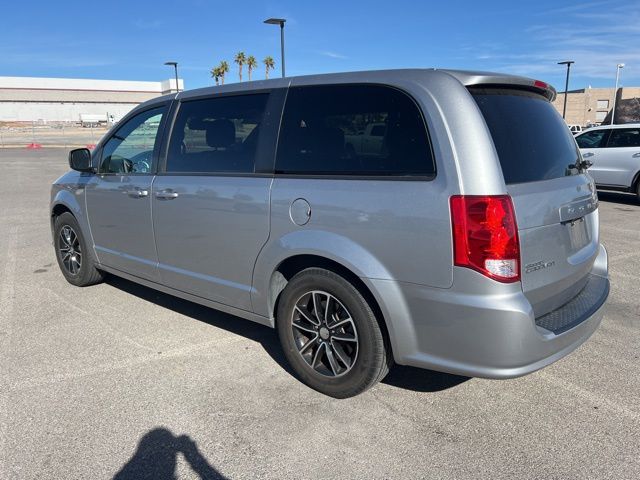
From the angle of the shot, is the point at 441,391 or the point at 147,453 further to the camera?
the point at 441,391

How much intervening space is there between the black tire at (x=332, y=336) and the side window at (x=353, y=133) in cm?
67

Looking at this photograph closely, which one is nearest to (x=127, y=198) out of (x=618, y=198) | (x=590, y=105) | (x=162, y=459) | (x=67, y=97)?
(x=162, y=459)

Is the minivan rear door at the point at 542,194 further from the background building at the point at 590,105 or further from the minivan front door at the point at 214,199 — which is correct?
the background building at the point at 590,105

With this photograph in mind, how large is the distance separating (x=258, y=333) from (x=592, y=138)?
10.5 m

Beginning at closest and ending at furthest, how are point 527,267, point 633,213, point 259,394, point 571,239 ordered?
point 527,267 → point 571,239 → point 259,394 → point 633,213

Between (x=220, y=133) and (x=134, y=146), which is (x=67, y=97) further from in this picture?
(x=220, y=133)

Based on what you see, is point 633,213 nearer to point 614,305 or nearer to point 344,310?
point 614,305

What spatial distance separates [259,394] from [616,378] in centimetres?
235

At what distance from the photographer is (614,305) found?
4.82 metres

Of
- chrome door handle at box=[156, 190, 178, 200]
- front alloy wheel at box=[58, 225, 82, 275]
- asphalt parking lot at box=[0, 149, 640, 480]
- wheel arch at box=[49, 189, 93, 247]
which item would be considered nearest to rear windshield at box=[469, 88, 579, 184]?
asphalt parking lot at box=[0, 149, 640, 480]

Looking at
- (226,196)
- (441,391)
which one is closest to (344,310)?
(441,391)

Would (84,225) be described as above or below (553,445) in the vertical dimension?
above

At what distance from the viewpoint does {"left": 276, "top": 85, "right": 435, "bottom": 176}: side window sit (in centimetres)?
277

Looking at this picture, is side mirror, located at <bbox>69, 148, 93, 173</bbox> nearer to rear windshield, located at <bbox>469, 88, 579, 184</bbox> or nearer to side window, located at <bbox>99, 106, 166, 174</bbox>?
side window, located at <bbox>99, 106, 166, 174</bbox>
